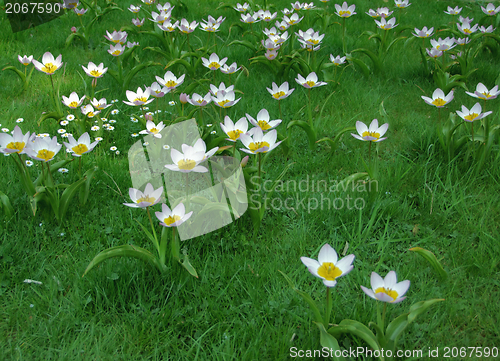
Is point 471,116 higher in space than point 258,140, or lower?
lower

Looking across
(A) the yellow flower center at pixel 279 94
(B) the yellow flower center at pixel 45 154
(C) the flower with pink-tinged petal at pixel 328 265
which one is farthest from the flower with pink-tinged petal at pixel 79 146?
(C) the flower with pink-tinged petal at pixel 328 265

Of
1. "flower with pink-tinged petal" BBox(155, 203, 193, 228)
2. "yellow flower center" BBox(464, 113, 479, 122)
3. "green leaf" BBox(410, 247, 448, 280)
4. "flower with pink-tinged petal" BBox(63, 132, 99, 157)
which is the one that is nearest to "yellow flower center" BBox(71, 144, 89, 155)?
"flower with pink-tinged petal" BBox(63, 132, 99, 157)

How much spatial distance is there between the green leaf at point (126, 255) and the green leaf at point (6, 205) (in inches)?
25.9

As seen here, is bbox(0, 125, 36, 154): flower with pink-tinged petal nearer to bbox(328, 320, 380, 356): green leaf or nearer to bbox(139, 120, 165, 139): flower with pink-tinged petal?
bbox(139, 120, 165, 139): flower with pink-tinged petal

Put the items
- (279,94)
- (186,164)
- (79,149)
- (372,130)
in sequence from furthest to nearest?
(279,94) < (372,130) < (79,149) < (186,164)

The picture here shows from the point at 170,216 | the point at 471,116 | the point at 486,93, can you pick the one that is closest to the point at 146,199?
the point at 170,216

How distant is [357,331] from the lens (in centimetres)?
125

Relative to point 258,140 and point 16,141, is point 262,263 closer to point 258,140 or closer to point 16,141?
point 258,140

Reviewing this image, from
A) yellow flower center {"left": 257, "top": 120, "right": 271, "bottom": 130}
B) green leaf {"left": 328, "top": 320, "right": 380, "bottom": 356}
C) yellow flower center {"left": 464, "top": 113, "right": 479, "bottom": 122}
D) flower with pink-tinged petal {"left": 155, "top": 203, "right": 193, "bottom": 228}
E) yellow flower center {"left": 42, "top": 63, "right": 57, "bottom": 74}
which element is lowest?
green leaf {"left": 328, "top": 320, "right": 380, "bottom": 356}

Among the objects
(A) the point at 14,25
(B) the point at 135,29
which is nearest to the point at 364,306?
(B) the point at 135,29

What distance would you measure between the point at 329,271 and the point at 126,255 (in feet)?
2.49

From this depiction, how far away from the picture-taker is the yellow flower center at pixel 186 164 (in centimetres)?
159

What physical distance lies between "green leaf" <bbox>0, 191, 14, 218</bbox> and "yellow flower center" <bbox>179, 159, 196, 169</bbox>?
0.86 m

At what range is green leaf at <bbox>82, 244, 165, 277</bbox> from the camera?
140 centimetres
